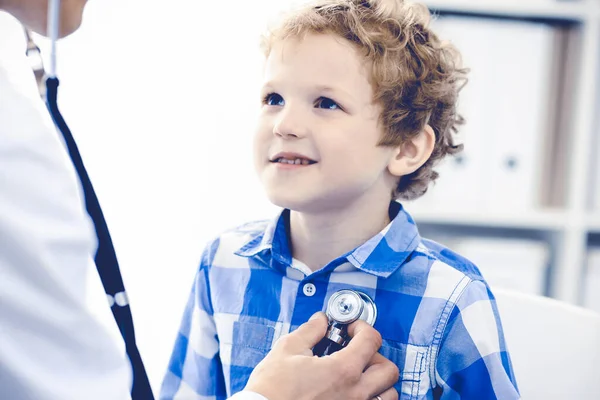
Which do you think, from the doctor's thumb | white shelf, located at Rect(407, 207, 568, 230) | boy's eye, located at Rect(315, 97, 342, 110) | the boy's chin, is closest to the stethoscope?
the doctor's thumb

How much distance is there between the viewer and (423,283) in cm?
76

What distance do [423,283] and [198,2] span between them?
3.22ft

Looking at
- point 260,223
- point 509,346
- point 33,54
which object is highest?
point 33,54

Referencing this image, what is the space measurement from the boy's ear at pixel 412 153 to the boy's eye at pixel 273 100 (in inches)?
6.8

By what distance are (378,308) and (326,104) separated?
272mm

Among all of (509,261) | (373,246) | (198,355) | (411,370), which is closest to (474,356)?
(411,370)

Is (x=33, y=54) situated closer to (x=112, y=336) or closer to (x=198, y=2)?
(x=112, y=336)

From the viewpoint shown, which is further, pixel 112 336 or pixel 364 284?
pixel 364 284

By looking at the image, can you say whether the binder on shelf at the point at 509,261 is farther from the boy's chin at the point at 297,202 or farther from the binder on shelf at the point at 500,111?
the boy's chin at the point at 297,202

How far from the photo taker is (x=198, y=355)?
34.5 inches

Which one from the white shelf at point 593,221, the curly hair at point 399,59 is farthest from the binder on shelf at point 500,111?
the curly hair at point 399,59

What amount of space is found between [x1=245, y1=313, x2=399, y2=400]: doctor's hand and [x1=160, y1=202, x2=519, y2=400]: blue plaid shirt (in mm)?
43

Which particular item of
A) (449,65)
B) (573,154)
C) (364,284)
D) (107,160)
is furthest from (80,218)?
(573,154)

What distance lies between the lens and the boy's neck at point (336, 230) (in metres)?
0.82
